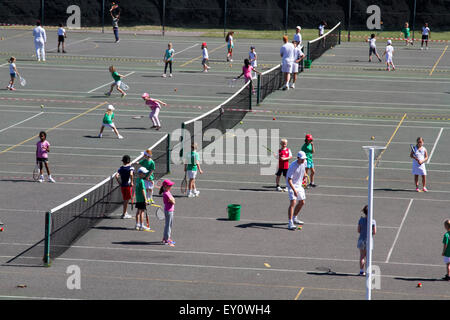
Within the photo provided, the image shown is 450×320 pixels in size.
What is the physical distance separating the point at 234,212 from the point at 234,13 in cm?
5568

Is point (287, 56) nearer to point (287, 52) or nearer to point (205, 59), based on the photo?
point (287, 52)

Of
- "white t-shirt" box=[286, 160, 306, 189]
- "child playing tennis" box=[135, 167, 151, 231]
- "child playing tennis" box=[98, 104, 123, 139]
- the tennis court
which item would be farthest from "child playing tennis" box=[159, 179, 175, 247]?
"child playing tennis" box=[98, 104, 123, 139]

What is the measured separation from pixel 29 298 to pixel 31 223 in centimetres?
577

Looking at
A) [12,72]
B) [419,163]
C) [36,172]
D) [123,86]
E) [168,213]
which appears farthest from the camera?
[12,72]

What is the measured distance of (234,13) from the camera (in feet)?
255

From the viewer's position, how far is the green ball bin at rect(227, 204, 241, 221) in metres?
23.6

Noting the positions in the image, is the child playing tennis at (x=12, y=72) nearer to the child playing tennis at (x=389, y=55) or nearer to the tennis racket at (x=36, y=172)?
the tennis racket at (x=36, y=172)

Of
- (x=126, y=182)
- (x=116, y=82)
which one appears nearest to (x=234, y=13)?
(x=116, y=82)

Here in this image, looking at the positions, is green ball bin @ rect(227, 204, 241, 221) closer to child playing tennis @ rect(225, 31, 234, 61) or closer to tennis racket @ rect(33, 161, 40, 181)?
tennis racket @ rect(33, 161, 40, 181)

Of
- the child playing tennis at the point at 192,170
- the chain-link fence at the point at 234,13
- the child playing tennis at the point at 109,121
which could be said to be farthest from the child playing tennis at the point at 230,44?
the child playing tennis at the point at 192,170

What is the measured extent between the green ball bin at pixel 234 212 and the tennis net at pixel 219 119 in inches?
263

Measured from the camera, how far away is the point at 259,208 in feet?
82.4

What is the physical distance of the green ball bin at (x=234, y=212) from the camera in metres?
23.6
